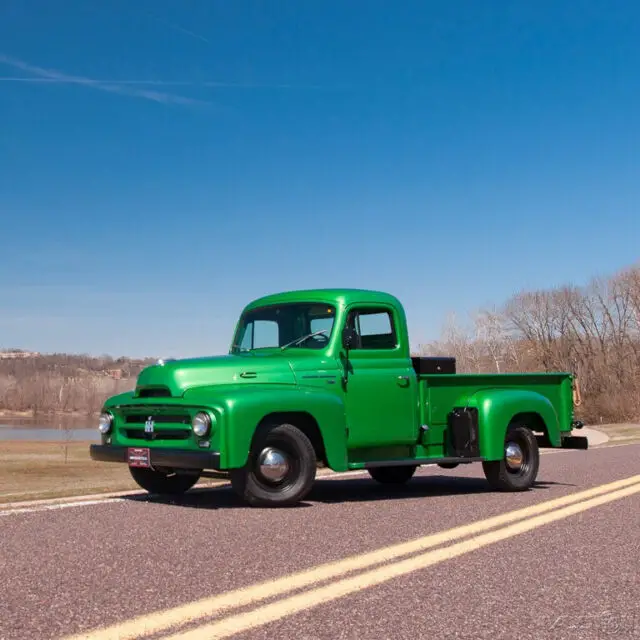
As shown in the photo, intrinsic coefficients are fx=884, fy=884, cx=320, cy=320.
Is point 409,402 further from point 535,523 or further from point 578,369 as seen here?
point 578,369

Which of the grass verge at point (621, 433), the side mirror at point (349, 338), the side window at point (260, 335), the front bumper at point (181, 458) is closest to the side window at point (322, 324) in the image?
the side mirror at point (349, 338)

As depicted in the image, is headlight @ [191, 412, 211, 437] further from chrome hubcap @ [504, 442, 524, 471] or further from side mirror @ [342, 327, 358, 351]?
chrome hubcap @ [504, 442, 524, 471]

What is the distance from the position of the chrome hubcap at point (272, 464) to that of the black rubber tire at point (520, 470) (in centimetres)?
293

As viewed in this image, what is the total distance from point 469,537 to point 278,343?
4.03 metres

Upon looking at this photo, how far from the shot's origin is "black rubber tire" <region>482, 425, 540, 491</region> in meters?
10.3

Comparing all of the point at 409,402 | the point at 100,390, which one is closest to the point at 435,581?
the point at 409,402

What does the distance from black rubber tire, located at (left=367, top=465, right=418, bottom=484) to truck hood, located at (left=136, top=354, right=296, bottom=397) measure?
9.07 feet

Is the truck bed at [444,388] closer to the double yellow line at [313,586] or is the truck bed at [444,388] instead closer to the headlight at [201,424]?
the double yellow line at [313,586]

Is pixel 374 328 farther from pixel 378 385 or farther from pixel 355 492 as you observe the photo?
pixel 355 492

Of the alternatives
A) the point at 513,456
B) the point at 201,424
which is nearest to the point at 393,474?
the point at 513,456

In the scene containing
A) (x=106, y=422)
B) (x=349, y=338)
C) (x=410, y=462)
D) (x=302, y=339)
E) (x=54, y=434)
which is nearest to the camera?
(x=106, y=422)

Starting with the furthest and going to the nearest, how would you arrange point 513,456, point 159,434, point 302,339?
point 513,456
point 302,339
point 159,434

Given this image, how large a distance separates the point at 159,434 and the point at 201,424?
679 millimetres

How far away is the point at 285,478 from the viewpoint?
853 centimetres
